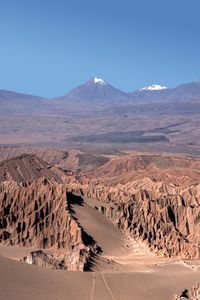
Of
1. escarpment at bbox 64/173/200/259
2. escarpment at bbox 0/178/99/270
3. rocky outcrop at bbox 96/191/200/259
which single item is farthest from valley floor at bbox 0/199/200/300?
escarpment at bbox 64/173/200/259

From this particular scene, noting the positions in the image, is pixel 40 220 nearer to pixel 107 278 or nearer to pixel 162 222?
pixel 162 222

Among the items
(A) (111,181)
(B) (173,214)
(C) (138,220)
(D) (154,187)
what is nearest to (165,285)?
(C) (138,220)

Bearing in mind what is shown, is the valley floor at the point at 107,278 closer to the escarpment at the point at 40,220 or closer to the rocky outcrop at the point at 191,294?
the rocky outcrop at the point at 191,294

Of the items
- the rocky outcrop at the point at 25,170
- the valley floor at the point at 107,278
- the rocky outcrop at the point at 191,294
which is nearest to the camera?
the valley floor at the point at 107,278

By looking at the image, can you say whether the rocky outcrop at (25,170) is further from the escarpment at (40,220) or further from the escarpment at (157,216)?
the escarpment at (40,220)

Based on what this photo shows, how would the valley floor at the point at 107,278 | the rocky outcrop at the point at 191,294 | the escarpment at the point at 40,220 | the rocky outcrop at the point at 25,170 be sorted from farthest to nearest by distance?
the rocky outcrop at the point at 25,170 < the escarpment at the point at 40,220 < the rocky outcrop at the point at 191,294 < the valley floor at the point at 107,278

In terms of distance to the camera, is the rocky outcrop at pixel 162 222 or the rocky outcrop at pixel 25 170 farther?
the rocky outcrop at pixel 25 170

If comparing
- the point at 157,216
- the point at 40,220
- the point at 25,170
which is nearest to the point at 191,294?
the point at 40,220

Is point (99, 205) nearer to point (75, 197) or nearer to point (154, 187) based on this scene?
point (75, 197)

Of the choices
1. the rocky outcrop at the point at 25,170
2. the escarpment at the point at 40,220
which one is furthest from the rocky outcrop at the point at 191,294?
the rocky outcrop at the point at 25,170
